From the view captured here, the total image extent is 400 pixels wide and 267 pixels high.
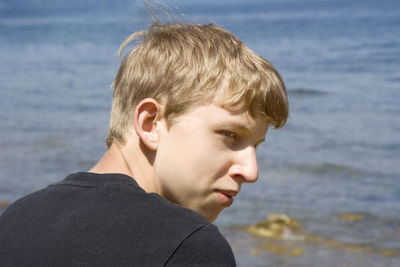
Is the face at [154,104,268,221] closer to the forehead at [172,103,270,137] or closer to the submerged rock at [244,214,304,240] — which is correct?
the forehead at [172,103,270,137]

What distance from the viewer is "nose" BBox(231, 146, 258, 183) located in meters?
1.91

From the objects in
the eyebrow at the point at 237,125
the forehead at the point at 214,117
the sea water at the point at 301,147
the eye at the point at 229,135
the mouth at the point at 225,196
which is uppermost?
the forehead at the point at 214,117

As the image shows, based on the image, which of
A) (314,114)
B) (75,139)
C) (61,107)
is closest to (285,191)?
(75,139)

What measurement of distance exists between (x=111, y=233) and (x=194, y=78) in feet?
1.80

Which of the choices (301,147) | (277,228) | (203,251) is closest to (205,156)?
(203,251)

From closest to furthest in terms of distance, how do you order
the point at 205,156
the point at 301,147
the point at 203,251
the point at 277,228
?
the point at 203,251
the point at 205,156
the point at 277,228
the point at 301,147

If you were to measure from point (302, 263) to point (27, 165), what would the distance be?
4.70 meters

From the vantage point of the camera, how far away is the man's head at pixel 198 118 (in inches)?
72.7

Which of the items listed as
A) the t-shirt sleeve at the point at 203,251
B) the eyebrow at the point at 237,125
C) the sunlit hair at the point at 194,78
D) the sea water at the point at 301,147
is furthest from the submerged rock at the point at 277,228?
the t-shirt sleeve at the point at 203,251

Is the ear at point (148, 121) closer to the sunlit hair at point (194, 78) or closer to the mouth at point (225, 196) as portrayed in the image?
the sunlit hair at point (194, 78)

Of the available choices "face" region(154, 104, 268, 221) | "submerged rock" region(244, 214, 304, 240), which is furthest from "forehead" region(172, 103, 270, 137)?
"submerged rock" region(244, 214, 304, 240)

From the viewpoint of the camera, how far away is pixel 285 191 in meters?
7.50

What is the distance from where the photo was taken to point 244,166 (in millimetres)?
1911

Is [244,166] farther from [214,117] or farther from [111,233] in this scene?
[111,233]
